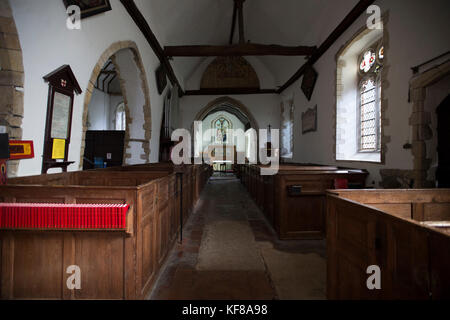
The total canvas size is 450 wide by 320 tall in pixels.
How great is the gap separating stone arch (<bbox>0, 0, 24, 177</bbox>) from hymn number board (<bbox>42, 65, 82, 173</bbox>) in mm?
259

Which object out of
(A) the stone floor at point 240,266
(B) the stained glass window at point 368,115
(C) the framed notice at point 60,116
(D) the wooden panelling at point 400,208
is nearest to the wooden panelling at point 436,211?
(D) the wooden panelling at point 400,208

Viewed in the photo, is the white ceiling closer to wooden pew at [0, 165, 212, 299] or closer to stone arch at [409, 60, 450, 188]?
stone arch at [409, 60, 450, 188]

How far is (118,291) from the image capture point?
1636mm

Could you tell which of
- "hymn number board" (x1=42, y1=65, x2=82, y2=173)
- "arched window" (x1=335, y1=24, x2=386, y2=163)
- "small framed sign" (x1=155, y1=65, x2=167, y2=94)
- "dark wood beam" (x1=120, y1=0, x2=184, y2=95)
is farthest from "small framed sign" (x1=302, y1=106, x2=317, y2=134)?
"hymn number board" (x1=42, y1=65, x2=82, y2=173)

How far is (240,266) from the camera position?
2393 mm

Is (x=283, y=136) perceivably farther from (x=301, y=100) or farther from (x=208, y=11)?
(x=208, y=11)

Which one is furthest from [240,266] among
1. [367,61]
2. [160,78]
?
[160,78]

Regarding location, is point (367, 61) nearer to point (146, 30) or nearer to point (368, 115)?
point (368, 115)

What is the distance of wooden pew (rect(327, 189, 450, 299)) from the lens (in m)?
0.93

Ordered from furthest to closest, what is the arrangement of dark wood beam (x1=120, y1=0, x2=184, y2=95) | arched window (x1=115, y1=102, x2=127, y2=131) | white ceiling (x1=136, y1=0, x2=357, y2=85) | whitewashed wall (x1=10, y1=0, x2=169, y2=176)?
1. arched window (x1=115, y1=102, x2=127, y2=131)
2. white ceiling (x1=136, y1=0, x2=357, y2=85)
3. dark wood beam (x1=120, y1=0, x2=184, y2=95)
4. whitewashed wall (x1=10, y1=0, x2=169, y2=176)

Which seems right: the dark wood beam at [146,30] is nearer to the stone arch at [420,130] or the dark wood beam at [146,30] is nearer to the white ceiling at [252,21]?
the white ceiling at [252,21]

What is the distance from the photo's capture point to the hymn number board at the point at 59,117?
2412 millimetres
